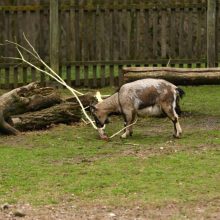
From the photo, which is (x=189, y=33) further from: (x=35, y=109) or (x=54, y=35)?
(x=35, y=109)

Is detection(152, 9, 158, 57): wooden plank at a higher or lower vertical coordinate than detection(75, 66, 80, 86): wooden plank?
higher

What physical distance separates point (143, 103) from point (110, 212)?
3705mm

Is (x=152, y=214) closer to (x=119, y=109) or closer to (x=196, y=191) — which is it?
(x=196, y=191)

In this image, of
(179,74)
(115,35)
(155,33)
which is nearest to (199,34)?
(155,33)

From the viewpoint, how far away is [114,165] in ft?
26.4

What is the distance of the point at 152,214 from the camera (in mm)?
6152

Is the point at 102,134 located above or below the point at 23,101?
below

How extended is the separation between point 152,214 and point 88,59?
872cm

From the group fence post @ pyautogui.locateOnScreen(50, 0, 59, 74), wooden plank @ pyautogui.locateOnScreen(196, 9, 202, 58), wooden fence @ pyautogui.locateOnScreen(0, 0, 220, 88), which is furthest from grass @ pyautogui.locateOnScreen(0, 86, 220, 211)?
wooden plank @ pyautogui.locateOnScreen(196, 9, 202, 58)

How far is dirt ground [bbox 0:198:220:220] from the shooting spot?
609cm

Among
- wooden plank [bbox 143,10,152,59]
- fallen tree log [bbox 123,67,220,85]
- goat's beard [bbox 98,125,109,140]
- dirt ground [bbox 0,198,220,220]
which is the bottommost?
goat's beard [bbox 98,125,109,140]

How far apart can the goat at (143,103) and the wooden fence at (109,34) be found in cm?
443

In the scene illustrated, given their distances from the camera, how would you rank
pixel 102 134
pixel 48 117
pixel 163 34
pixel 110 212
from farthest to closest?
pixel 163 34
pixel 48 117
pixel 102 134
pixel 110 212

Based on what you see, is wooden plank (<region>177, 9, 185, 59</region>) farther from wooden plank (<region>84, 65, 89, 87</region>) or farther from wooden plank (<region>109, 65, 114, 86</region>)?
wooden plank (<region>84, 65, 89, 87</region>)
